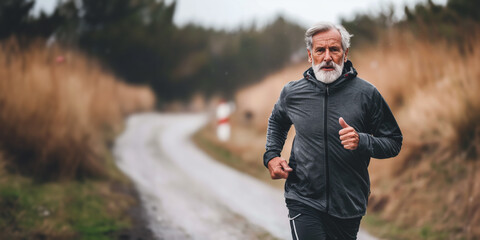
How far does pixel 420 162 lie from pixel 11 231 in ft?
17.0

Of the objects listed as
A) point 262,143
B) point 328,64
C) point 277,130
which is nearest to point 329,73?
point 328,64

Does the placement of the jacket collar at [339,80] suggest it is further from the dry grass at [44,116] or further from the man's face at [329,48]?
the dry grass at [44,116]

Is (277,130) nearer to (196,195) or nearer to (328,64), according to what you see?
(328,64)

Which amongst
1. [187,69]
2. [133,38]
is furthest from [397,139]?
[187,69]

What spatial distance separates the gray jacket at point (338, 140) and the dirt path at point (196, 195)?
9.20 feet

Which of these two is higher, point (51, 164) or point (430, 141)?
point (430, 141)

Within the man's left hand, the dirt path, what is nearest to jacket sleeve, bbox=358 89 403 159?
the man's left hand

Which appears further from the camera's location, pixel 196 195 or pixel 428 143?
pixel 196 195

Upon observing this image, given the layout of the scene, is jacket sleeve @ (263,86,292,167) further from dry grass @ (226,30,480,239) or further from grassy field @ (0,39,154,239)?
dry grass @ (226,30,480,239)

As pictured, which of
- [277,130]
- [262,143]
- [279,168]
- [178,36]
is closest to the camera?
[279,168]

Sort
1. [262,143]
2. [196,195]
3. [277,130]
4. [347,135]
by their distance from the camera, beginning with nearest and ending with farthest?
[347,135] → [277,130] → [196,195] → [262,143]

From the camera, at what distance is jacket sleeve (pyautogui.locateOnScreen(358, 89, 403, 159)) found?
7.98ft

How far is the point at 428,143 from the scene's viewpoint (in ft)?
21.1

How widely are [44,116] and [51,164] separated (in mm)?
704
